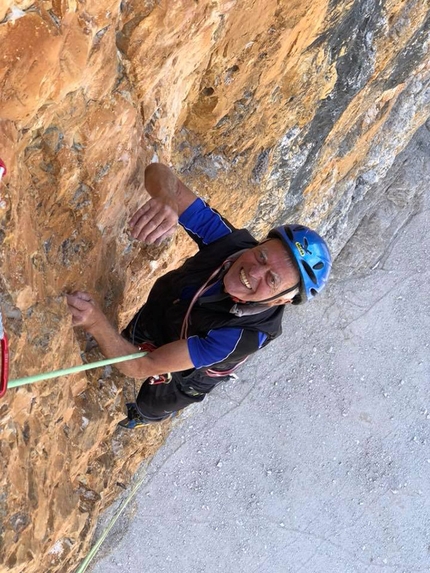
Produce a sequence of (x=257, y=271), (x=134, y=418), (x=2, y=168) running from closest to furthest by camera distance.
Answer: (x=2, y=168) → (x=257, y=271) → (x=134, y=418)

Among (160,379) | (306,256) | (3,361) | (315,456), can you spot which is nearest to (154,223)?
(306,256)

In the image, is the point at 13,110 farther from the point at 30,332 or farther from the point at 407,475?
the point at 407,475

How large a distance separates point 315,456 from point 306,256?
231 inches

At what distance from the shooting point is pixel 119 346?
9.37 ft

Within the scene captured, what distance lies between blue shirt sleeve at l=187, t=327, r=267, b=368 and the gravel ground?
15.4 feet

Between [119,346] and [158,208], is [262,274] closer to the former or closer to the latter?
[158,208]

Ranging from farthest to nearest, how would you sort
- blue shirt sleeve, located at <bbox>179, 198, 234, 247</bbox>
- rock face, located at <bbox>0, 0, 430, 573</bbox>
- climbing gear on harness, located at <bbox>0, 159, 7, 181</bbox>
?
1. blue shirt sleeve, located at <bbox>179, 198, 234, 247</bbox>
2. rock face, located at <bbox>0, 0, 430, 573</bbox>
3. climbing gear on harness, located at <bbox>0, 159, 7, 181</bbox>

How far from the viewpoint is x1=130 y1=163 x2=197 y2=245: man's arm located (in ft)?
8.97

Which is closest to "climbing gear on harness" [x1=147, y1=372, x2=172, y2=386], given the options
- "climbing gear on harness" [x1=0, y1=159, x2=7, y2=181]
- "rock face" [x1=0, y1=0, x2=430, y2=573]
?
"rock face" [x1=0, y1=0, x2=430, y2=573]

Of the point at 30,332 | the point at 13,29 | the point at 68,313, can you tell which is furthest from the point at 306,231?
the point at 13,29

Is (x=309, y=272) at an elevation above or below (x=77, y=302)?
below

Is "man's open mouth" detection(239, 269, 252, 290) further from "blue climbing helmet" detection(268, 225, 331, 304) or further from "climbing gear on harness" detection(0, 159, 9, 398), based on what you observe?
"climbing gear on harness" detection(0, 159, 9, 398)

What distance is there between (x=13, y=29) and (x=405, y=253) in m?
8.38

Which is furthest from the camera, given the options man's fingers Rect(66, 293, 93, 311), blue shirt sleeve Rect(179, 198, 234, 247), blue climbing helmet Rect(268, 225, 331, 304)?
blue shirt sleeve Rect(179, 198, 234, 247)
